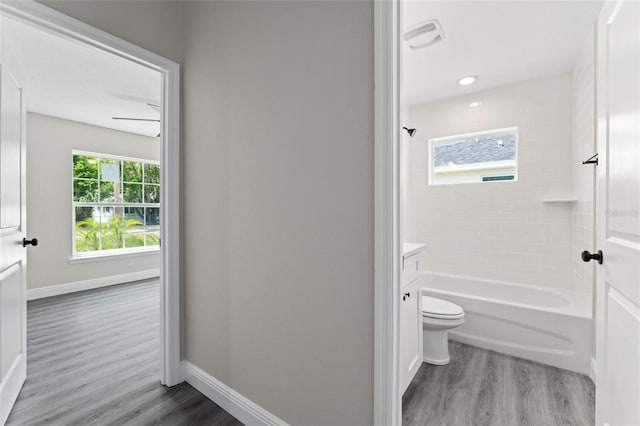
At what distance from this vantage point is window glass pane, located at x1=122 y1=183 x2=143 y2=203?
498 centimetres

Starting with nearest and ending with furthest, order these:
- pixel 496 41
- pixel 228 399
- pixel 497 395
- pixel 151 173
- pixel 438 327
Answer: pixel 228 399 → pixel 497 395 → pixel 438 327 → pixel 496 41 → pixel 151 173

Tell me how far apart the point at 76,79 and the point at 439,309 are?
403cm

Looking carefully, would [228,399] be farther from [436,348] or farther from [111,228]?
[111,228]

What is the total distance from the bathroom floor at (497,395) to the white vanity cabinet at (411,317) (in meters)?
0.14

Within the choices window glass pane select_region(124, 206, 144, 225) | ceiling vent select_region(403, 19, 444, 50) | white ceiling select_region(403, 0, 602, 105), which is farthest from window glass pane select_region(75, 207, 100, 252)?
ceiling vent select_region(403, 19, 444, 50)

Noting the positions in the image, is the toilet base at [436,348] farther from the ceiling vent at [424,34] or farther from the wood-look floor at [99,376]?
the ceiling vent at [424,34]

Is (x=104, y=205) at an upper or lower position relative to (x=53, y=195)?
lower

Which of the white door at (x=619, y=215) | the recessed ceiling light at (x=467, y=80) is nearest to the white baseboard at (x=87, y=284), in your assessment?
the recessed ceiling light at (x=467, y=80)

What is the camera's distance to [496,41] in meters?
2.29

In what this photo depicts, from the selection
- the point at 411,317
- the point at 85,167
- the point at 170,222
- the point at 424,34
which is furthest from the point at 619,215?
the point at 85,167

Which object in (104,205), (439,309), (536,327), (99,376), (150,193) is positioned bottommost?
(99,376)

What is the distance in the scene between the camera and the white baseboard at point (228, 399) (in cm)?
153

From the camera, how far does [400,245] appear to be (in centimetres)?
116

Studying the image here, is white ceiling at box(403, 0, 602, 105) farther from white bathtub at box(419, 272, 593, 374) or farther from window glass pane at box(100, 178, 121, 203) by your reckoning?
window glass pane at box(100, 178, 121, 203)
